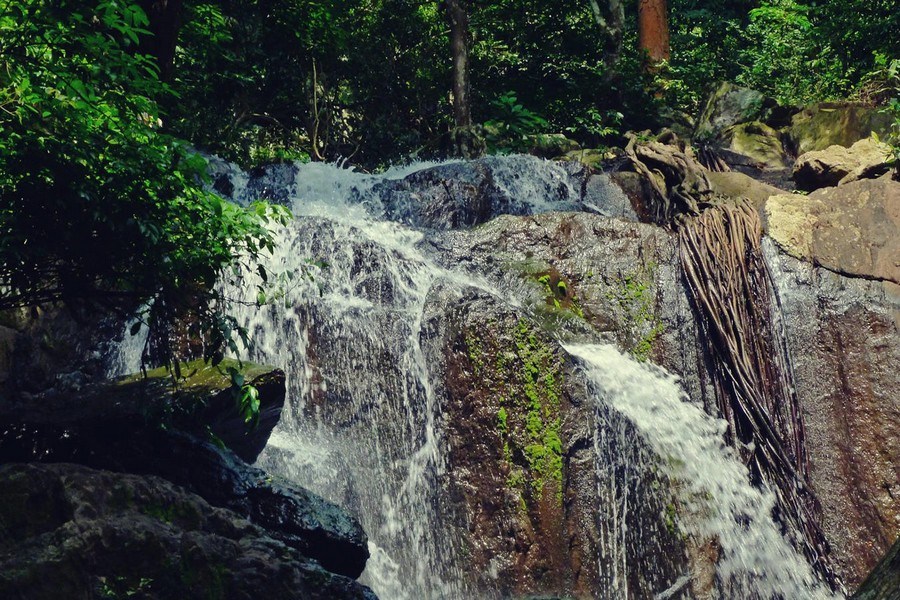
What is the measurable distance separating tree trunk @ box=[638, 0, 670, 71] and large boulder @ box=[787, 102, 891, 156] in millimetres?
4758

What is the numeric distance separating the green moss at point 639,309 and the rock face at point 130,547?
15.9ft

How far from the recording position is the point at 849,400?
1026 cm

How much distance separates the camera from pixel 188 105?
637 inches

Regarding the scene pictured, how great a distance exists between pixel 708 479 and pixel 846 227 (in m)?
3.66

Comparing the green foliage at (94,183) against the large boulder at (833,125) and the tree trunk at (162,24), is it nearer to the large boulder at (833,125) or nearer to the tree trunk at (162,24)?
the tree trunk at (162,24)

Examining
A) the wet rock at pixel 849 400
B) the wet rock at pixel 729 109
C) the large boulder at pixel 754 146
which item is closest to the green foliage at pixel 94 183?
the wet rock at pixel 849 400

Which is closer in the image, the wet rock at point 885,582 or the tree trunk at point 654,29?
the wet rock at point 885,582

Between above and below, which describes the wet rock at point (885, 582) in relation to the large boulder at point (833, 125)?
below

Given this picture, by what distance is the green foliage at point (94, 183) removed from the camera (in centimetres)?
658

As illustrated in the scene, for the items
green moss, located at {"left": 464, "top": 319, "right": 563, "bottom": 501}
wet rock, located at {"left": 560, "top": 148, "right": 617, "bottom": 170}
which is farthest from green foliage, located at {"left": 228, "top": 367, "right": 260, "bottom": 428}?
wet rock, located at {"left": 560, "top": 148, "right": 617, "bottom": 170}

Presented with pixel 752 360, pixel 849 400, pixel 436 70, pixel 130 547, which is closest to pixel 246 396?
pixel 130 547

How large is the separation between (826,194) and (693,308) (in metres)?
2.48

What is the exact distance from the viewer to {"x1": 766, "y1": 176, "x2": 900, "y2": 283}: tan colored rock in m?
10.8

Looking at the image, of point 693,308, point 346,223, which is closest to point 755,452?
point 693,308
